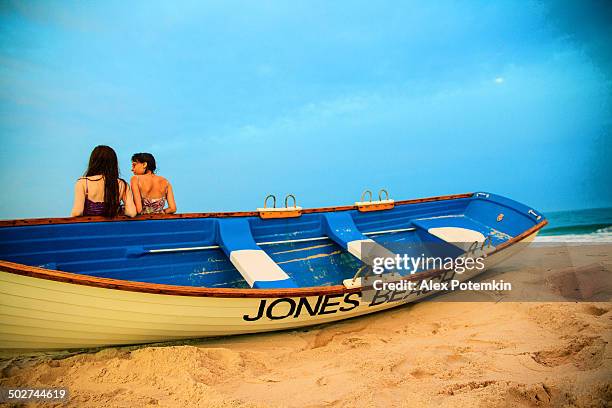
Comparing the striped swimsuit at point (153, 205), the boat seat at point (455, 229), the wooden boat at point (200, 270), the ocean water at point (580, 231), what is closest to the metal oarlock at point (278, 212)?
the wooden boat at point (200, 270)

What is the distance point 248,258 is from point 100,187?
1.83 metres

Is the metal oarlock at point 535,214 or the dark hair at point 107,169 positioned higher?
the dark hair at point 107,169

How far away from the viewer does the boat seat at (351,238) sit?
465cm

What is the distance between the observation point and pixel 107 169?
3.73 m

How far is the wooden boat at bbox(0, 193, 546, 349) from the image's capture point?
2602mm

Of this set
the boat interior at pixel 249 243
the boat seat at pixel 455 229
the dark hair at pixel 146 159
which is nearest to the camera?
the boat interior at pixel 249 243

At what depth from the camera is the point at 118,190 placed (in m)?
3.83

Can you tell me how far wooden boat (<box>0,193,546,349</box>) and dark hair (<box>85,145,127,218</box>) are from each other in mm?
310

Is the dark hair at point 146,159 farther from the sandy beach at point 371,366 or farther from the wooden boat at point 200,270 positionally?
the sandy beach at point 371,366

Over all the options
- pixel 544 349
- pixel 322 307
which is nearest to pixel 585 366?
pixel 544 349

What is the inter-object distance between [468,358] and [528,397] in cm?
77

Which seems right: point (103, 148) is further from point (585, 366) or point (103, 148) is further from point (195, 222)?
point (585, 366)

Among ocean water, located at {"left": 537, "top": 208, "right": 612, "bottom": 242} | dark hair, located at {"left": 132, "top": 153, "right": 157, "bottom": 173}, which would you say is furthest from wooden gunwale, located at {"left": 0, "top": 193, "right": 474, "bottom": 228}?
ocean water, located at {"left": 537, "top": 208, "right": 612, "bottom": 242}

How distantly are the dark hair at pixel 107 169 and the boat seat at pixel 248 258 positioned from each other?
53.3 inches
